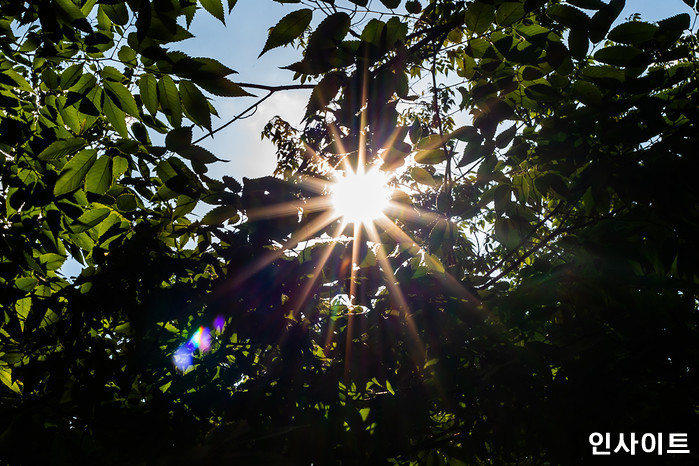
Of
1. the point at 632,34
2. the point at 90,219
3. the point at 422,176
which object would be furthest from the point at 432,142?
the point at 90,219

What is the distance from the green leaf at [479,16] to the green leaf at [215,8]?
92 centimetres

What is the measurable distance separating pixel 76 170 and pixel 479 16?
1.82 meters

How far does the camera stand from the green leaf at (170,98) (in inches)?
63.9

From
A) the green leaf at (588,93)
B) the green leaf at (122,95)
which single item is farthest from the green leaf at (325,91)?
the green leaf at (588,93)

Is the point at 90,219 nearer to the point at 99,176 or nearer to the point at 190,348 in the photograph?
the point at 99,176

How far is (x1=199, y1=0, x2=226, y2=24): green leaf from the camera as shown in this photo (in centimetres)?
140

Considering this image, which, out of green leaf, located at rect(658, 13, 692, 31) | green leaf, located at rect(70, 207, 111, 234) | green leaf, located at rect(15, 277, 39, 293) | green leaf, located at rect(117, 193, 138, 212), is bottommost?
green leaf, located at rect(15, 277, 39, 293)

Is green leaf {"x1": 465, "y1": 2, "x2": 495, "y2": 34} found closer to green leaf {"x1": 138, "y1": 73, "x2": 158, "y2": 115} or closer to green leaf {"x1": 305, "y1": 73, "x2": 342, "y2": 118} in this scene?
green leaf {"x1": 305, "y1": 73, "x2": 342, "y2": 118}

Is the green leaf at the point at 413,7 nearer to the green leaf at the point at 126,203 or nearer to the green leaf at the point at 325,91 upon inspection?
the green leaf at the point at 325,91

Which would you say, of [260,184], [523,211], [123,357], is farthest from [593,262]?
[123,357]

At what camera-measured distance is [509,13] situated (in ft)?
5.47

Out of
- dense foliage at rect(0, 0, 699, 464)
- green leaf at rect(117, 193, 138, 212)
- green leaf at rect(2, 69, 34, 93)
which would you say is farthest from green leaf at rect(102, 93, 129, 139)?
green leaf at rect(2, 69, 34, 93)

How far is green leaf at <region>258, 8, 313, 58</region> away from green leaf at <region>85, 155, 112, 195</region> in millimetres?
1072

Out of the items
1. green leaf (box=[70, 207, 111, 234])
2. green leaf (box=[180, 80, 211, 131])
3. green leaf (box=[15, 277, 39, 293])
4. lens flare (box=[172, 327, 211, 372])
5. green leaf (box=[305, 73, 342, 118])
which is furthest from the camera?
lens flare (box=[172, 327, 211, 372])
